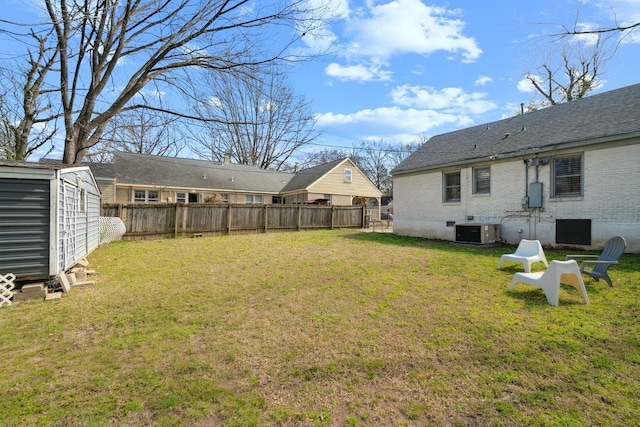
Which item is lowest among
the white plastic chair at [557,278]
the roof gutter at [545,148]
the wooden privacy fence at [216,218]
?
the white plastic chair at [557,278]

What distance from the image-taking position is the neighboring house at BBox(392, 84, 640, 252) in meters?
8.51

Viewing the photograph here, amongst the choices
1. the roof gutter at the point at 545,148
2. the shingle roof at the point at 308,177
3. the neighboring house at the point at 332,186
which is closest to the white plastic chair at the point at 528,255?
the roof gutter at the point at 545,148

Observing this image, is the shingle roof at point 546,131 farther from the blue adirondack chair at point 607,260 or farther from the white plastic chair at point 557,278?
the white plastic chair at point 557,278

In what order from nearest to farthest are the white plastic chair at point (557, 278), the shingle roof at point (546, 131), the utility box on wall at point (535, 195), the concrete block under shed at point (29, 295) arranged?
the white plastic chair at point (557, 278) < the concrete block under shed at point (29, 295) < the shingle roof at point (546, 131) < the utility box on wall at point (535, 195)

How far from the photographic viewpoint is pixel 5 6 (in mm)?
5977

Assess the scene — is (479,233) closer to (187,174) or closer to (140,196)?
(187,174)

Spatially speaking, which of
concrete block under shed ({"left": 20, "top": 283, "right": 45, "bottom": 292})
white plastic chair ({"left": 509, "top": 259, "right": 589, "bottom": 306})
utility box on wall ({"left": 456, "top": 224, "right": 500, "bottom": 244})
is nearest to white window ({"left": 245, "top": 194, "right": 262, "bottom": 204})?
utility box on wall ({"left": 456, "top": 224, "right": 500, "bottom": 244})

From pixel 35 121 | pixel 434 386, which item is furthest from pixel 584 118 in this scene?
pixel 35 121

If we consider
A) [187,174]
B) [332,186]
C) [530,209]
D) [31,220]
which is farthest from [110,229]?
[332,186]

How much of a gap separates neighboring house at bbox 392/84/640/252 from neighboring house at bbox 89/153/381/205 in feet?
35.0

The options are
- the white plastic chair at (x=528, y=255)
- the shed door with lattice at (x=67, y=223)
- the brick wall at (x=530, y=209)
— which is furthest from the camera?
the brick wall at (x=530, y=209)

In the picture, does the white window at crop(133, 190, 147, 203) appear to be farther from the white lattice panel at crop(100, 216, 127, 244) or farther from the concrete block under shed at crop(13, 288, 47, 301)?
the concrete block under shed at crop(13, 288, 47, 301)

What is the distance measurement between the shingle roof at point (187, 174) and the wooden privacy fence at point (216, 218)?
865cm

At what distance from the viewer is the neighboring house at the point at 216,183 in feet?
69.3
